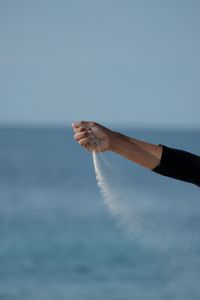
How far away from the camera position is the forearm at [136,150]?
422cm

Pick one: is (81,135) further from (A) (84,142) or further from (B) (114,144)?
(B) (114,144)

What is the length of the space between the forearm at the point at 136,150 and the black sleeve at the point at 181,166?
1.1 inches

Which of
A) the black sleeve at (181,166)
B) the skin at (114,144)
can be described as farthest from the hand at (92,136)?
the black sleeve at (181,166)

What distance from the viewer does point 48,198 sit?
39.6 m

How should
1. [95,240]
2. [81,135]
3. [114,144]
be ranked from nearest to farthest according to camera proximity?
[81,135], [114,144], [95,240]

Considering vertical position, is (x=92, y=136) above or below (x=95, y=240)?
below

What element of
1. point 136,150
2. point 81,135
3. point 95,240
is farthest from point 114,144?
point 95,240

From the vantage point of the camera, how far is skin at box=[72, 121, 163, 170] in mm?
4059

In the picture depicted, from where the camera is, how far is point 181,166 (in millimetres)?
4238

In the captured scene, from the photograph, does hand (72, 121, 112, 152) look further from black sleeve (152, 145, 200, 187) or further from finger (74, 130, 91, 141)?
black sleeve (152, 145, 200, 187)

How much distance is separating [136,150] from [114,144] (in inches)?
4.1

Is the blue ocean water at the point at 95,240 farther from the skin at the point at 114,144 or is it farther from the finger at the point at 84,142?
the finger at the point at 84,142

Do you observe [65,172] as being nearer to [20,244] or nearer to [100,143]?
[20,244]

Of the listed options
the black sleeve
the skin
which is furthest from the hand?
the black sleeve
